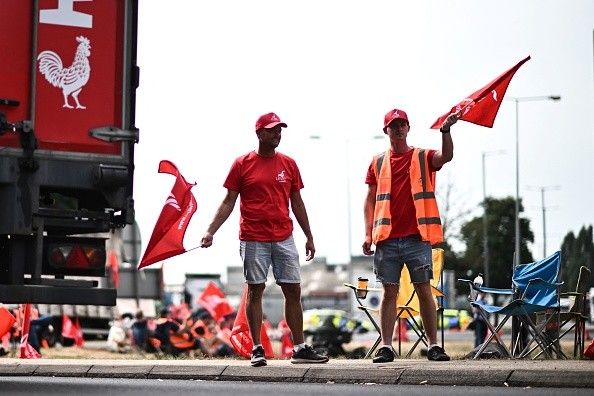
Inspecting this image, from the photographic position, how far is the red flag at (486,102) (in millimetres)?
13695

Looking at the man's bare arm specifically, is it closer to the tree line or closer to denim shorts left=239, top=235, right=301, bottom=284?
denim shorts left=239, top=235, right=301, bottom=284

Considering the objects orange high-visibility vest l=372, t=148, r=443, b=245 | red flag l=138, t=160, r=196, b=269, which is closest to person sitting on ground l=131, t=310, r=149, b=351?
red flag l=138, t=160, r=196, b=269

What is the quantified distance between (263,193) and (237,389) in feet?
7.14

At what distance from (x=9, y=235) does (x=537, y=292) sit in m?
5.42

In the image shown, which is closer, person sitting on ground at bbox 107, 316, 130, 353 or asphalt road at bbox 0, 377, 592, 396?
asphalt road at bbox 0, 377, 592, 396

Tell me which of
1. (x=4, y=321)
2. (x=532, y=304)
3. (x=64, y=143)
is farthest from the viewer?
(x=4, y=321)

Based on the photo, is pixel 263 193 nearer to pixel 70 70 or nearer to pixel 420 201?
pixel 420 201

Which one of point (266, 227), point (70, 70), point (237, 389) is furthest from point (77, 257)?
point (237, 389)

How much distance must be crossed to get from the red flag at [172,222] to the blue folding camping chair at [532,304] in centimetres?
289

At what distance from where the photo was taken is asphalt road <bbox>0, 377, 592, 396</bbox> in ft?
37.2

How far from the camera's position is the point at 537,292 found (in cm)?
1555

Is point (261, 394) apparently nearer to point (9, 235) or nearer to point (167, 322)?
point (9, 235)

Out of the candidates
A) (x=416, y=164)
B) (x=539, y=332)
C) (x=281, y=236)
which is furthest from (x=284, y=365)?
(x=539, y=332)

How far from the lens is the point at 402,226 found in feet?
44.7
